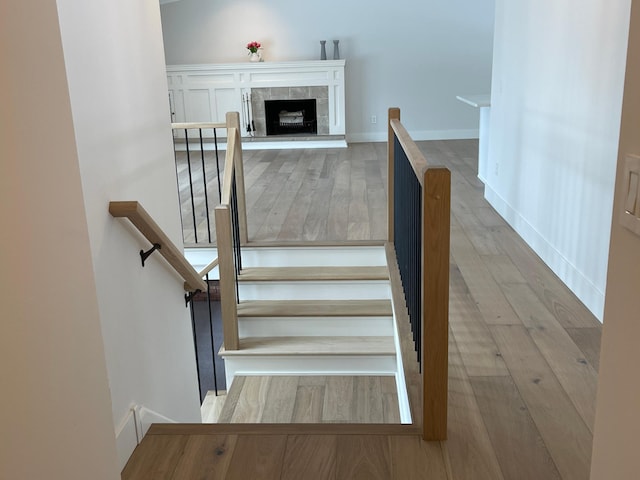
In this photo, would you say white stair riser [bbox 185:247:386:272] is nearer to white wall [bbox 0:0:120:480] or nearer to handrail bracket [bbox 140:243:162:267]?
handrail bracket [bbox 140:243:162:267]

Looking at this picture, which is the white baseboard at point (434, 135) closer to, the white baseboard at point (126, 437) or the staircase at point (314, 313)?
the staircase at point (314, 313)

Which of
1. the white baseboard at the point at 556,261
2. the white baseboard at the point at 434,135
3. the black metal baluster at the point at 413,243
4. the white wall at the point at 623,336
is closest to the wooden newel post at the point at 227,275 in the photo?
the black metal baluster at the point at 413,243

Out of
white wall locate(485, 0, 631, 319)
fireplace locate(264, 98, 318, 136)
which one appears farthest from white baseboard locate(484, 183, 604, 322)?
fireplace locate(264, 98, 318, 136)

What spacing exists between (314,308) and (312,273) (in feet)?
0.94

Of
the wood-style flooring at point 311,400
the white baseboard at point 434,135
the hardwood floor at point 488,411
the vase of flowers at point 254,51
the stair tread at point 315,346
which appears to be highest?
the vase of flowers at point 254,51

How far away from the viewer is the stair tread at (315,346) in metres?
3.85

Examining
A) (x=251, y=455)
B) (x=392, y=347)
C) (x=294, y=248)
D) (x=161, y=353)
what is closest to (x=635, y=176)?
(x=251, y=455)

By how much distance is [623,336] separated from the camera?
1.01 metres

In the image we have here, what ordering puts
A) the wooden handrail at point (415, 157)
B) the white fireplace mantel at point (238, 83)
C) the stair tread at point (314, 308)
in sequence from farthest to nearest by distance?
1. the white fireplace mantel at point (238, 83)
2. the stair tread at point (314, 308)
3. the wooden handrail at point (415, 157)

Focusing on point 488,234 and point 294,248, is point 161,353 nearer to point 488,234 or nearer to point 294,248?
point 294,248

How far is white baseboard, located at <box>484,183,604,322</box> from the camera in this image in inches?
118

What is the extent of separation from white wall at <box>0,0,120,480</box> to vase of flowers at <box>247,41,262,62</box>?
26.0 ft

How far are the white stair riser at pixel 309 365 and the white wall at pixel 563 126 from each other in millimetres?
1218

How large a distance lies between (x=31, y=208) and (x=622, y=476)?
106cm
